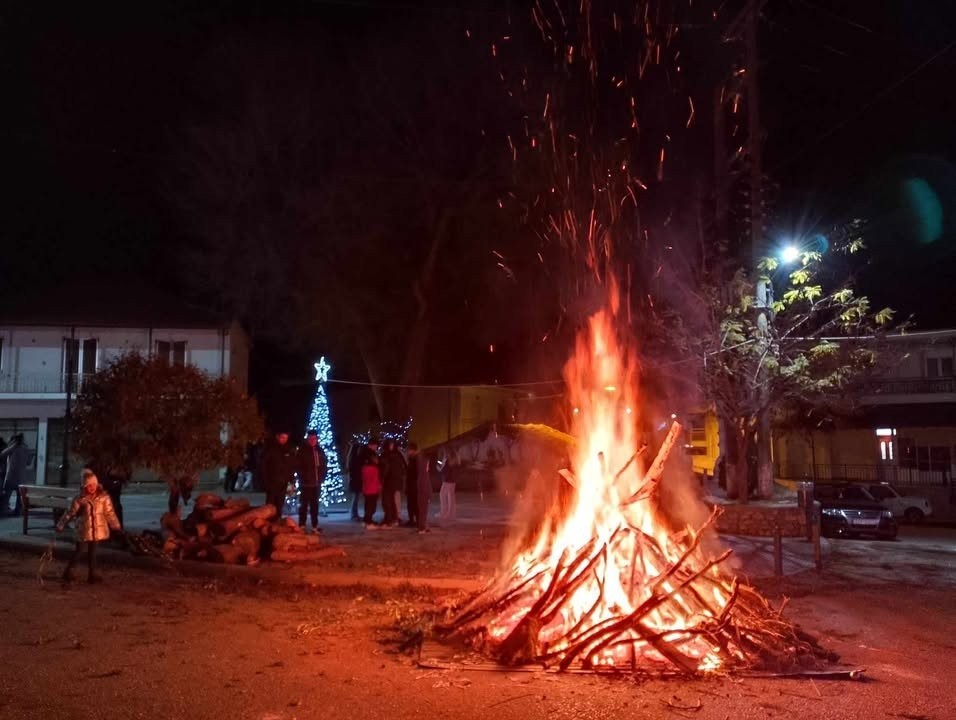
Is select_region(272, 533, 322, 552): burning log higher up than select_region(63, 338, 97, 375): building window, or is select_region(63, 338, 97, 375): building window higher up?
select_region(63, 338, 97, 375): building window

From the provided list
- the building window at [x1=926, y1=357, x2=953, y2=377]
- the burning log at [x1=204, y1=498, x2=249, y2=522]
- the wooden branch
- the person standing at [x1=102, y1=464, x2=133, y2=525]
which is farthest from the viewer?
the building window at [x1=926, y1=357, x2=953, y2=377]

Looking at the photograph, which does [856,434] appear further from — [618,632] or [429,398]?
[618,632]

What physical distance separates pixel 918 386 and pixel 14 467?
31.0 metres

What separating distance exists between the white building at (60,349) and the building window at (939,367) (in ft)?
90.2

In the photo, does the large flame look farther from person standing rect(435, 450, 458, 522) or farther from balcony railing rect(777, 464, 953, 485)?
balcony railing rect(777, 464, 953, 485)

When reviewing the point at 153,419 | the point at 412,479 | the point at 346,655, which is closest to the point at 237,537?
the point at 153,419

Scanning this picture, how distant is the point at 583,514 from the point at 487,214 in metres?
24.0

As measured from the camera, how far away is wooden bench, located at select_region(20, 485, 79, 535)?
1410 centimetres

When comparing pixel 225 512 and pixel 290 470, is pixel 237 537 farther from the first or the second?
pixel 290 470

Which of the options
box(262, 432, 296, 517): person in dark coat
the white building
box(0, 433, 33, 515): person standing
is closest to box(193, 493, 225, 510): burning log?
box(262, 432, 296, 517): person in dark coat

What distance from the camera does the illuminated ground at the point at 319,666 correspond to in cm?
564

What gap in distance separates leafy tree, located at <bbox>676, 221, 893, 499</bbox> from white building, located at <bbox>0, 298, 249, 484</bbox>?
2126 centimetres

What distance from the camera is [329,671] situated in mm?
6535

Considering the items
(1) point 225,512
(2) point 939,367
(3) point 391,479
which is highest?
(2) point 939,367
